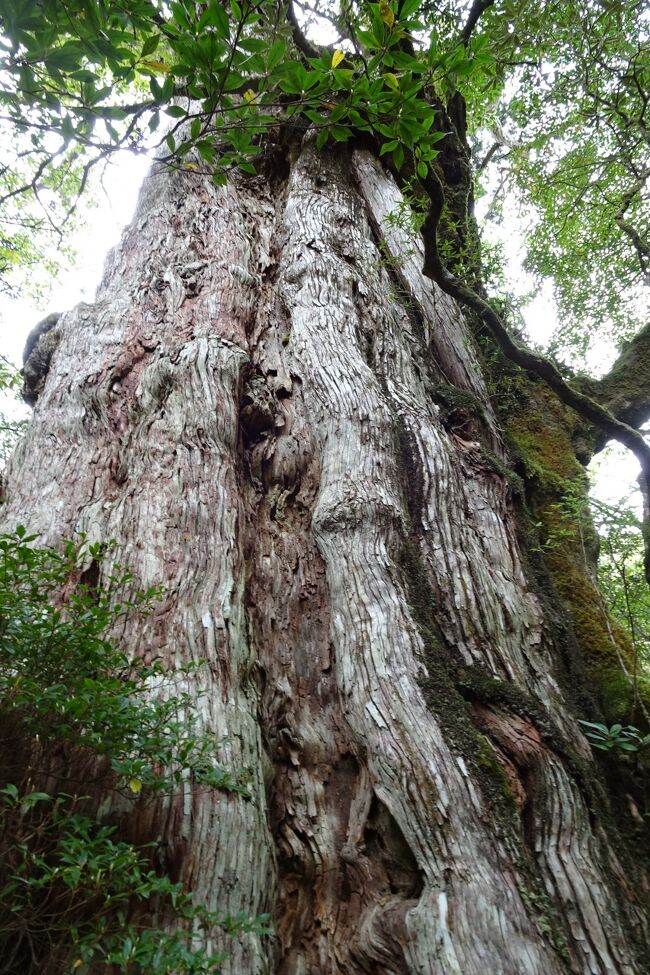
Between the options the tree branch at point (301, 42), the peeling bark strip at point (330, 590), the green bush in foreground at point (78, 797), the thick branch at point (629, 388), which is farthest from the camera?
the tree branch at point (301, 42)

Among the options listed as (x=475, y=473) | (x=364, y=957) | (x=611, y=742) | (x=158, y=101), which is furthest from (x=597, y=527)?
(x=158, y=101)

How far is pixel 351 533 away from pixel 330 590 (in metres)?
0.29

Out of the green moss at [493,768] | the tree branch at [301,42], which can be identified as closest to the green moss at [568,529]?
the green moss at [493,768]

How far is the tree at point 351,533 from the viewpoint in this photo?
6.56 feet

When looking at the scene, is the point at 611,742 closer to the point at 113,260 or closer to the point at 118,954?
the point at 118,954

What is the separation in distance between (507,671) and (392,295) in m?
3.03

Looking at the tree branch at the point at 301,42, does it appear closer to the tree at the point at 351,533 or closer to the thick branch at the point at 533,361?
the tree at the point at 351,533

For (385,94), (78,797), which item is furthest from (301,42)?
(78,797)

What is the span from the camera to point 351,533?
291cm

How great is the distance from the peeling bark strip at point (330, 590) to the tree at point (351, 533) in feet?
0.04

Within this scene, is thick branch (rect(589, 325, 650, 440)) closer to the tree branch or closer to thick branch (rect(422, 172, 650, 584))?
thick branch (rect(422, 172, 650, 584))

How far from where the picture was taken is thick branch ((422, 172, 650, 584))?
3.34 meters

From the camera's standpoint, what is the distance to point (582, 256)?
7250mm

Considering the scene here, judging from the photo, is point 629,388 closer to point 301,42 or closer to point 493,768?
point 493,768
